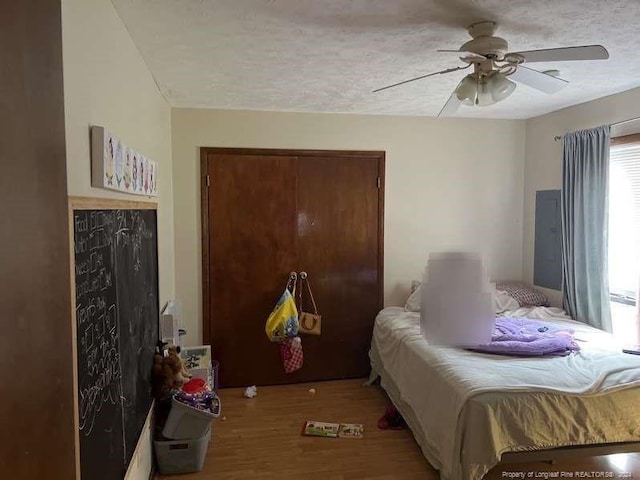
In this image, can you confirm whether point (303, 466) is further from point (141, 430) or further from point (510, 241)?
point (510, 241)

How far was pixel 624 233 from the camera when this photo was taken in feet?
10.3

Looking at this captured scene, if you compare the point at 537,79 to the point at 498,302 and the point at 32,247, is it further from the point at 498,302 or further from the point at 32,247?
the point at 32,247

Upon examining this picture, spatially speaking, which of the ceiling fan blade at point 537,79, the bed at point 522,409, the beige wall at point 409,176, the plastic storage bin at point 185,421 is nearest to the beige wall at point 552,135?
the beige wall at point 409,176

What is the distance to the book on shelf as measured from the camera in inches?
117

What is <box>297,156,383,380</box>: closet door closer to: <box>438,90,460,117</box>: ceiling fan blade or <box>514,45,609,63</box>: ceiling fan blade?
<box>438,90,460,117</box>: ceiling fan blade

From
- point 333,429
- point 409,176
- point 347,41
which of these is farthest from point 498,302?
point 347,41

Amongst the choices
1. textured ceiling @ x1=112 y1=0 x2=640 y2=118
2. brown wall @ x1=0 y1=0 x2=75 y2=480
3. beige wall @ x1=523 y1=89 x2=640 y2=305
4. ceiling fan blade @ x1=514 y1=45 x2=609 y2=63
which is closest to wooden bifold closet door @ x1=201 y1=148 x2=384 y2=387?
textured ceiling @ x1=112 y1=0 x2=640 y2=118

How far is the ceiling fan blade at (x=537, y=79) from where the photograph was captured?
207 cm

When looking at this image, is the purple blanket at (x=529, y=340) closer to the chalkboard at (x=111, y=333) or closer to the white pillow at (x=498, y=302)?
the white pillow at (x=498, y=302)

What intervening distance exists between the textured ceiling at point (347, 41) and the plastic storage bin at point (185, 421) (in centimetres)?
184

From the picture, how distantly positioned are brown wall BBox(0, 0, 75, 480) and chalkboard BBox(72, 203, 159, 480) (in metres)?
0.47

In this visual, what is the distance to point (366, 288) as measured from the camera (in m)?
3.88

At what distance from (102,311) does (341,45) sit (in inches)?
62.1

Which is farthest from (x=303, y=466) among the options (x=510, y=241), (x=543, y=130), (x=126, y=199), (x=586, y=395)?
(x=543, y=130)
